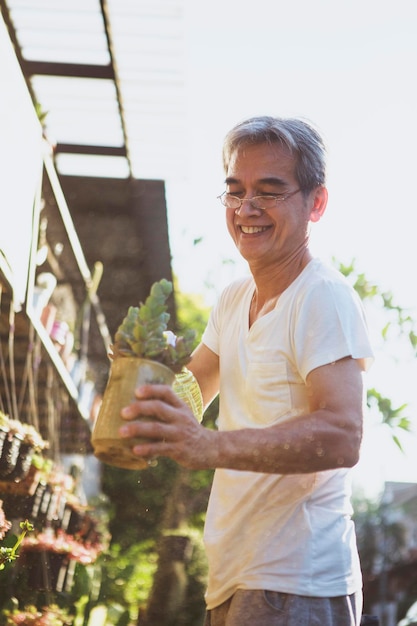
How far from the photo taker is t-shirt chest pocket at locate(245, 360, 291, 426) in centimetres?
196

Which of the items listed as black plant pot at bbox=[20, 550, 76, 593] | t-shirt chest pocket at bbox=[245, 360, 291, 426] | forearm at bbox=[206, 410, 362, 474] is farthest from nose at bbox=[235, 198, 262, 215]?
black plant pot at bbox=[20, 550, 76, 593]

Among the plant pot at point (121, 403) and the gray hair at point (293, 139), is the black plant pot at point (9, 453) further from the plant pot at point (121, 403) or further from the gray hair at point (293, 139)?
the plant pot at point (121, 403)

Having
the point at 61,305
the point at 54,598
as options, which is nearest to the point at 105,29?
the point at 61,305

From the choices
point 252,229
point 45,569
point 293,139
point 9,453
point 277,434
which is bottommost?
point 45,569

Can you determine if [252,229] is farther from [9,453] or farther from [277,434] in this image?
[9,453]

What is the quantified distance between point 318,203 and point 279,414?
1.88 feet

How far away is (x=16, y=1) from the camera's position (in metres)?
6.80

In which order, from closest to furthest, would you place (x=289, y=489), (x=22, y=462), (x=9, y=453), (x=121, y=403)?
(x=121, y=403), (x=289, y=489), (x=9, y=453), (x=22, y=462)

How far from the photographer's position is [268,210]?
2123 millimetres

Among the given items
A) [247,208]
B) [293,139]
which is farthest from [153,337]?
[293,139]

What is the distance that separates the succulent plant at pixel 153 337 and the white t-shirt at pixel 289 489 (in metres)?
0.30

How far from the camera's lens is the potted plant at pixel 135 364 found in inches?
62.2

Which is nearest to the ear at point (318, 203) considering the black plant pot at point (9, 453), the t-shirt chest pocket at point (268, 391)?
the t-shirt chest pocket at point (268, 391)

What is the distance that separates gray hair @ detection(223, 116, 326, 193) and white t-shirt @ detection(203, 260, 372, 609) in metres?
0.24
